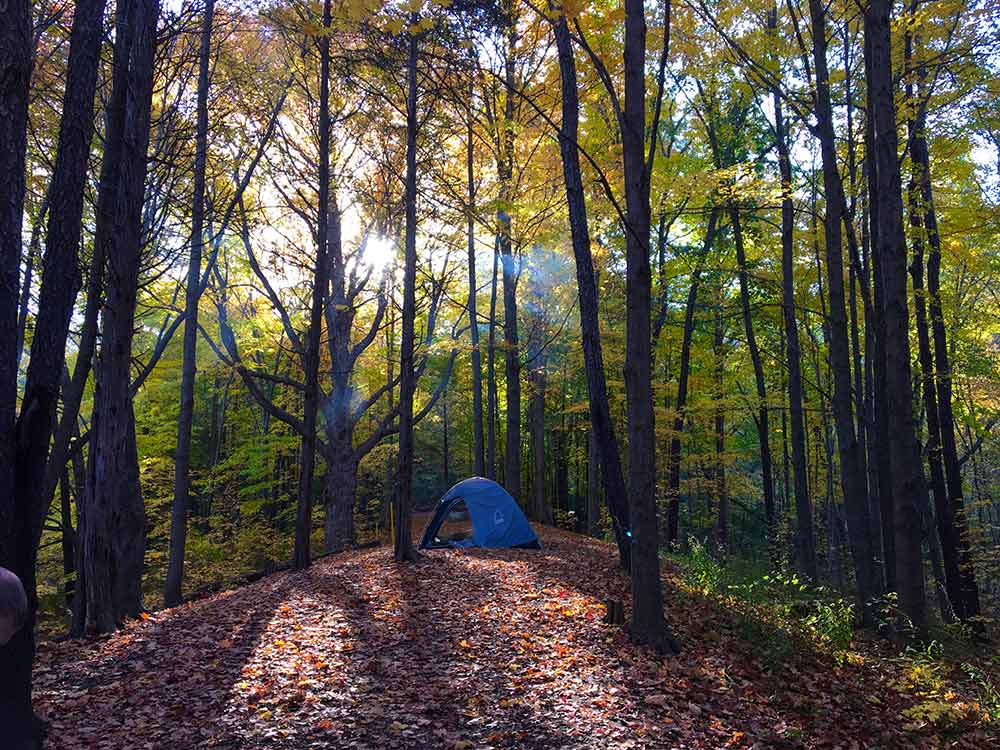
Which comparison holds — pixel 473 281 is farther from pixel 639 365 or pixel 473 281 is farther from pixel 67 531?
pixel 67 531

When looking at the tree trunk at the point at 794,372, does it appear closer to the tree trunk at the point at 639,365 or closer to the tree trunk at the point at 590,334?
the tree trunk at the point at 590,334

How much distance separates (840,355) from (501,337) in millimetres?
13600

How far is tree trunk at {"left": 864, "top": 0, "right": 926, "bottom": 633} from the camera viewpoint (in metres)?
6.84

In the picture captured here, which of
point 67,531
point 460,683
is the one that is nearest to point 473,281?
point 67,531

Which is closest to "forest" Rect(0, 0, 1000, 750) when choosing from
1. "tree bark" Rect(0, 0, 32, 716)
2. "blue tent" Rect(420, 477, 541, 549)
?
"tree bark" Rect(0, 0, 32, 716)

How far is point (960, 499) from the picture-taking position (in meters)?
13.4

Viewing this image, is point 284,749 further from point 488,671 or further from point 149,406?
point 149,406

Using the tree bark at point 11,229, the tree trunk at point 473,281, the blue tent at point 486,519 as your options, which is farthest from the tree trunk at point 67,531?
the tree bark at point 11,229

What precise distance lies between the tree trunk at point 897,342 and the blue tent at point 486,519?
21.2ft

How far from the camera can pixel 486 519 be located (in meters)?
12.5

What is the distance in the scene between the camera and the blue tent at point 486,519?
484 inches

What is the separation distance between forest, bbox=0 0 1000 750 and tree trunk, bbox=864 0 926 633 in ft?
0.14

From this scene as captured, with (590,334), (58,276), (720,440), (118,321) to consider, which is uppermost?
(590,334)

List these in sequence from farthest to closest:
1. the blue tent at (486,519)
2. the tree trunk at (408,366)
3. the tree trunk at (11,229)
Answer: the blue tent at (486,519) → the tree trunk at (408,366) → the tree trunk at (11,229)
